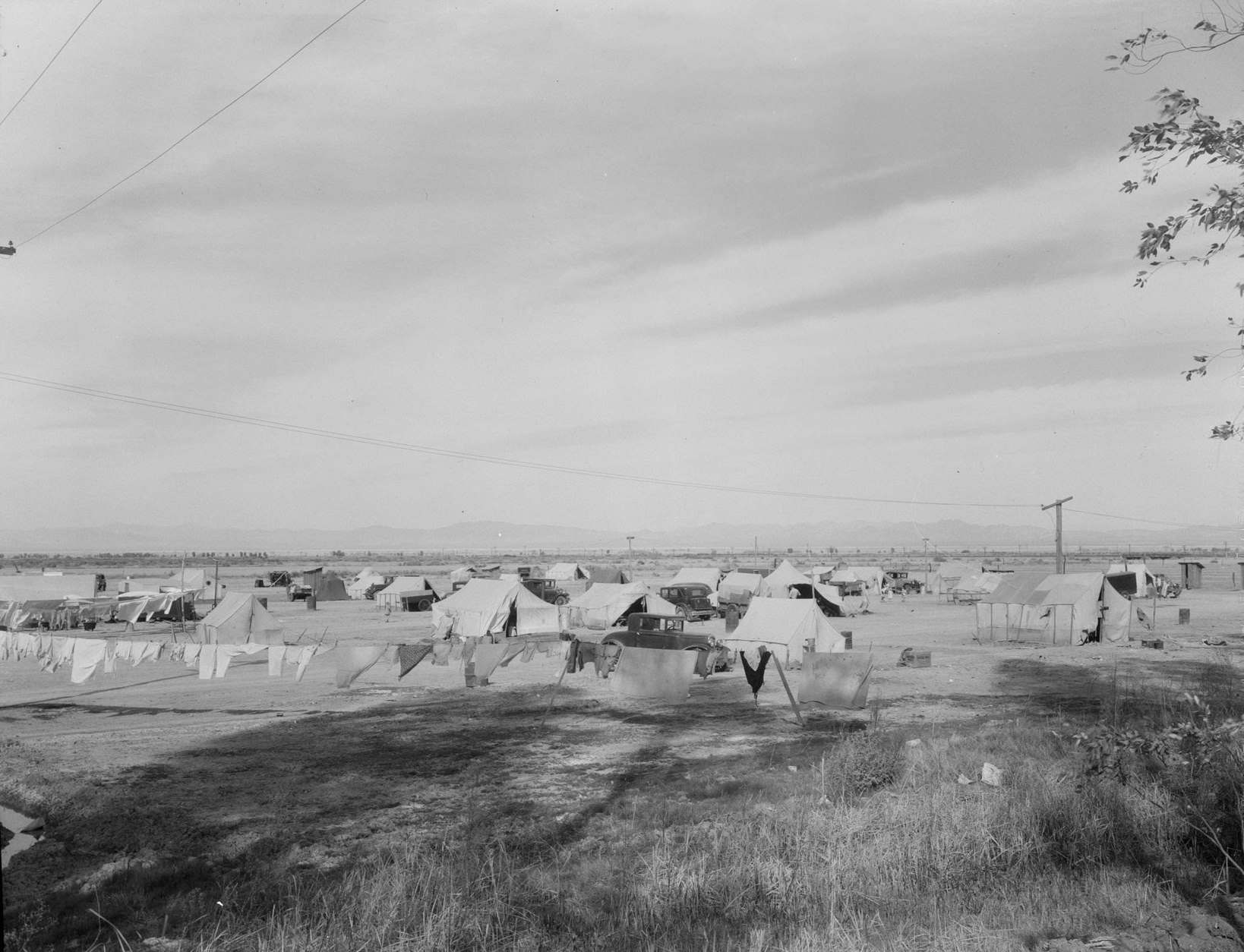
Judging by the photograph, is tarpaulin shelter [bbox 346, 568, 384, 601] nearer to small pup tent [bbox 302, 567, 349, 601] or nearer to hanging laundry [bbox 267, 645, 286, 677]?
small pup tent [bbox 302, 567, 349, 601]

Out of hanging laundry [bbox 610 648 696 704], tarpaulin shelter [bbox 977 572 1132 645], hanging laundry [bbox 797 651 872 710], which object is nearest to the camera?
hanging laundry [bbox 797 651 872 710]

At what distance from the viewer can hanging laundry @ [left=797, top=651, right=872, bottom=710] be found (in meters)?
20.3

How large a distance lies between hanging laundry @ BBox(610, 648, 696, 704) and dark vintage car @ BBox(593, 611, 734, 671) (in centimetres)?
219

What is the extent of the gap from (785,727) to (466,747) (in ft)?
23.4

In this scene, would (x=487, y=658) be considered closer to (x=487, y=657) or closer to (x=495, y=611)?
(x=487, y=657)

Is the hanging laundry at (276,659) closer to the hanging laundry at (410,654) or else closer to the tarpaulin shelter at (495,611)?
the hanging laundry at (410,654)

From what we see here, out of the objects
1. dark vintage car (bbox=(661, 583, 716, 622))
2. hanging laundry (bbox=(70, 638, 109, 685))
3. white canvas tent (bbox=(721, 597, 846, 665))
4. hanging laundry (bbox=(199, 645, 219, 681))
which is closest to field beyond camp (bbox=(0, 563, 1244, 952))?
hanging laundry (bbox=(199, 645, 219, 681))

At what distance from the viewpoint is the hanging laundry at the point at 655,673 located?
22047 millimetres

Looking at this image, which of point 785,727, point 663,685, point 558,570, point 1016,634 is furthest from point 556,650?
point 558,570

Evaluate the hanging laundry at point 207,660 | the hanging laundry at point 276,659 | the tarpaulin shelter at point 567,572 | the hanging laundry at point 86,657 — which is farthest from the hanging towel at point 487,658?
the tarpaulin shelter at point 567,572

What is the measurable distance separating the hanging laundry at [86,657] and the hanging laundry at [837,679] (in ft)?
62.9

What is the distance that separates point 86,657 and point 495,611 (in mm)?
14917

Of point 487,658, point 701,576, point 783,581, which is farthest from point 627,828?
point 701,576

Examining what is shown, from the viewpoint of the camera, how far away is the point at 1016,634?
121ft
